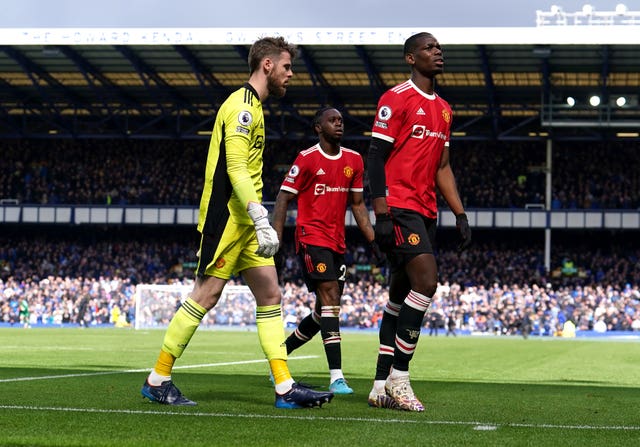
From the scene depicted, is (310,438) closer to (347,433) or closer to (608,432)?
(347,433)

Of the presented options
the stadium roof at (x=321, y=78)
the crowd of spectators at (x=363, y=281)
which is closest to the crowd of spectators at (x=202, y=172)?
the stadium roof at (x=321, y=78)

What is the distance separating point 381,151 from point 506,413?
1.97 meters

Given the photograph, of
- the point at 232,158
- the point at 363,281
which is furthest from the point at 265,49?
the point at 363,281

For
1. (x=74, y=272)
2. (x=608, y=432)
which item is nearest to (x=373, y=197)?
(x=608, y=432)

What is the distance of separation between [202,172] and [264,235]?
47.8 m

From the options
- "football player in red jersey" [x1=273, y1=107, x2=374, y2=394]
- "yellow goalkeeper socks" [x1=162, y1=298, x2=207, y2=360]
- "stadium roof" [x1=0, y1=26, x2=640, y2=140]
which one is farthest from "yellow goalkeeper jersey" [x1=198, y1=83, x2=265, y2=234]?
"stadium roof" [x1=0, y1=26, x2=640, y2=140]

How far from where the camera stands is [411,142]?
7406mm

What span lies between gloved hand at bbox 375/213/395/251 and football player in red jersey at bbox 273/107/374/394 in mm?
2264

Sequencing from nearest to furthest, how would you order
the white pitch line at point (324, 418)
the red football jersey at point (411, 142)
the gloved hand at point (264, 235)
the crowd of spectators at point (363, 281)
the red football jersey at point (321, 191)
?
the white pitch line at point (324, 418) < the gloved hand at point (264, 235) < the red football jersey at point (411, 142) < the red football jersey at point (321, 191) < the crowd of spectators at point (363, 281)

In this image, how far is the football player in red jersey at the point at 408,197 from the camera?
277 inches

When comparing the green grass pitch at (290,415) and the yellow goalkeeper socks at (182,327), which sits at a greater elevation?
Result: the yellow goalkeeper socks at (182,327)

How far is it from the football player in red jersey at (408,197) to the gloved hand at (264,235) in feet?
2.74

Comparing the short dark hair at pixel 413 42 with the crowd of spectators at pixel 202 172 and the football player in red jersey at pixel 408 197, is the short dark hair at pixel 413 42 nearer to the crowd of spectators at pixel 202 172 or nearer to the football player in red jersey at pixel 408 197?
the football player in red jersey at pixel 408 197

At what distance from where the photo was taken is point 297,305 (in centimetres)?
4256
